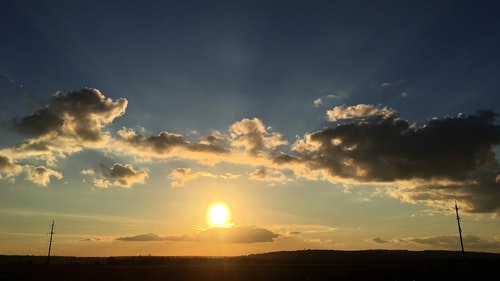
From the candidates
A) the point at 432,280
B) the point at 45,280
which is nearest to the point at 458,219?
the point at 432,280

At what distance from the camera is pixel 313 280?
158 feet

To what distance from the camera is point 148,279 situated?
174 ft

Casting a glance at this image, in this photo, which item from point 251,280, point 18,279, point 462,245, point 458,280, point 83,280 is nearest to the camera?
point 458,280

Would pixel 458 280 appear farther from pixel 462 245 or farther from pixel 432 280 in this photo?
pixel 462 245

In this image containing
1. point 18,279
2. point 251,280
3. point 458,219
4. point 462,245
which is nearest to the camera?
point 251,280

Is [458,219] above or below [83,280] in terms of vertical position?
above

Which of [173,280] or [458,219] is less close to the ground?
[458,219]

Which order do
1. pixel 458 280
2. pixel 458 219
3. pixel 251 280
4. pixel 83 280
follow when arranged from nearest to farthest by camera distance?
pixel 458 280 < pixel 251 280 < pixel 83 280 < pixel 458 219

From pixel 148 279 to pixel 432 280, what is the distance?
34909 mm

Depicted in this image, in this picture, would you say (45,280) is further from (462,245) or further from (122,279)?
(462,245)

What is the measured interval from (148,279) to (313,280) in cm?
2133

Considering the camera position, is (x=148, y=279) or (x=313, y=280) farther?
(x=148, y=279)

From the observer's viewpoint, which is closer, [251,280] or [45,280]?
[251,280]

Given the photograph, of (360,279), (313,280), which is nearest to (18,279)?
(313,280)
